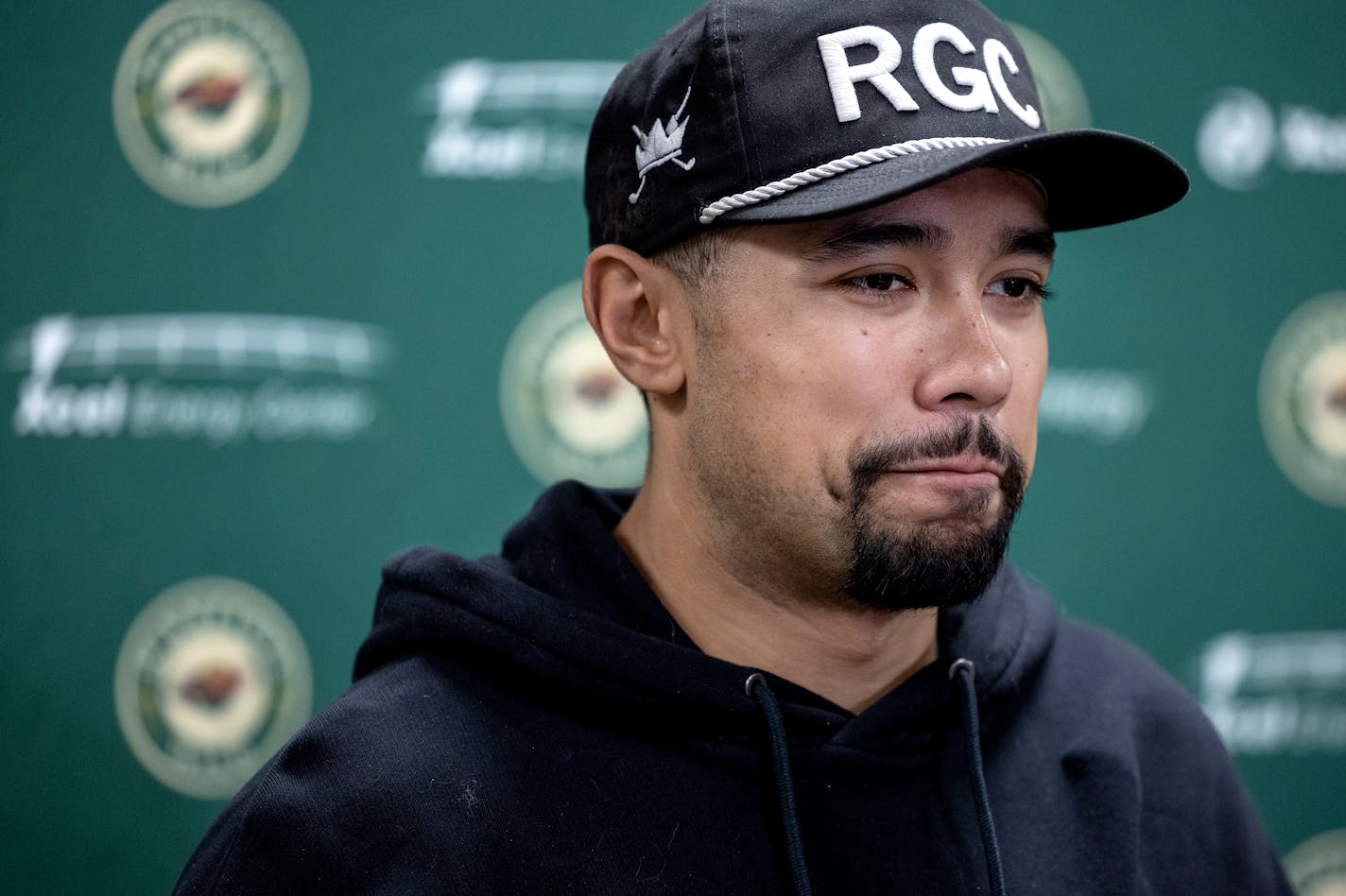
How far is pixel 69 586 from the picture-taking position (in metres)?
1.43

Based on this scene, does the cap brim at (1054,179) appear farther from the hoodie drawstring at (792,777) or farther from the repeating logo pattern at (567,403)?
the repeating logo pattern at (567,403)

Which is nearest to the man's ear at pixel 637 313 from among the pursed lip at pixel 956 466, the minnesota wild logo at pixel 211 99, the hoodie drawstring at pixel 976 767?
the pursed lip at pixel 956 466

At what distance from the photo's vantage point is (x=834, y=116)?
867 mm

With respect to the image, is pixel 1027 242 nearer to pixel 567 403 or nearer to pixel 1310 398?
pixel 567 403

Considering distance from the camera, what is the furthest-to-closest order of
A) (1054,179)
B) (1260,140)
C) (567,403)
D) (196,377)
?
(1260,140), (567,403), (196,377), (1054,179)

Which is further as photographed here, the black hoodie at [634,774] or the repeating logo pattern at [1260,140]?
the repeating logo pattern at [1260,140]

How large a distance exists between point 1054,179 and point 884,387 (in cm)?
25

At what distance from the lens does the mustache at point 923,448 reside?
34.2 inches

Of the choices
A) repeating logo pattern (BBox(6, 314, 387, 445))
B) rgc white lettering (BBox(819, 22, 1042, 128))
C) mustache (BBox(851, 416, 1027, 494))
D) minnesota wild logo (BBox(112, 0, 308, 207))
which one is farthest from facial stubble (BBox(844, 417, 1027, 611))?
minnesota wild logo (BBox(112, 0, 308, 207))

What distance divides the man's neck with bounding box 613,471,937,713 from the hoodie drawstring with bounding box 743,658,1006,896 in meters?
0.06

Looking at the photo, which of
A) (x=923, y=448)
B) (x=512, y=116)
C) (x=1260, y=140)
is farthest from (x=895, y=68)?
(x=1260, y=140)

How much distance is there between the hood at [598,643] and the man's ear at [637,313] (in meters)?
0.15

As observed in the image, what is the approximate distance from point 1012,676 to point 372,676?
572 millimetres

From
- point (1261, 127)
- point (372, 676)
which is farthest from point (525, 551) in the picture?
point (1261, 127)
